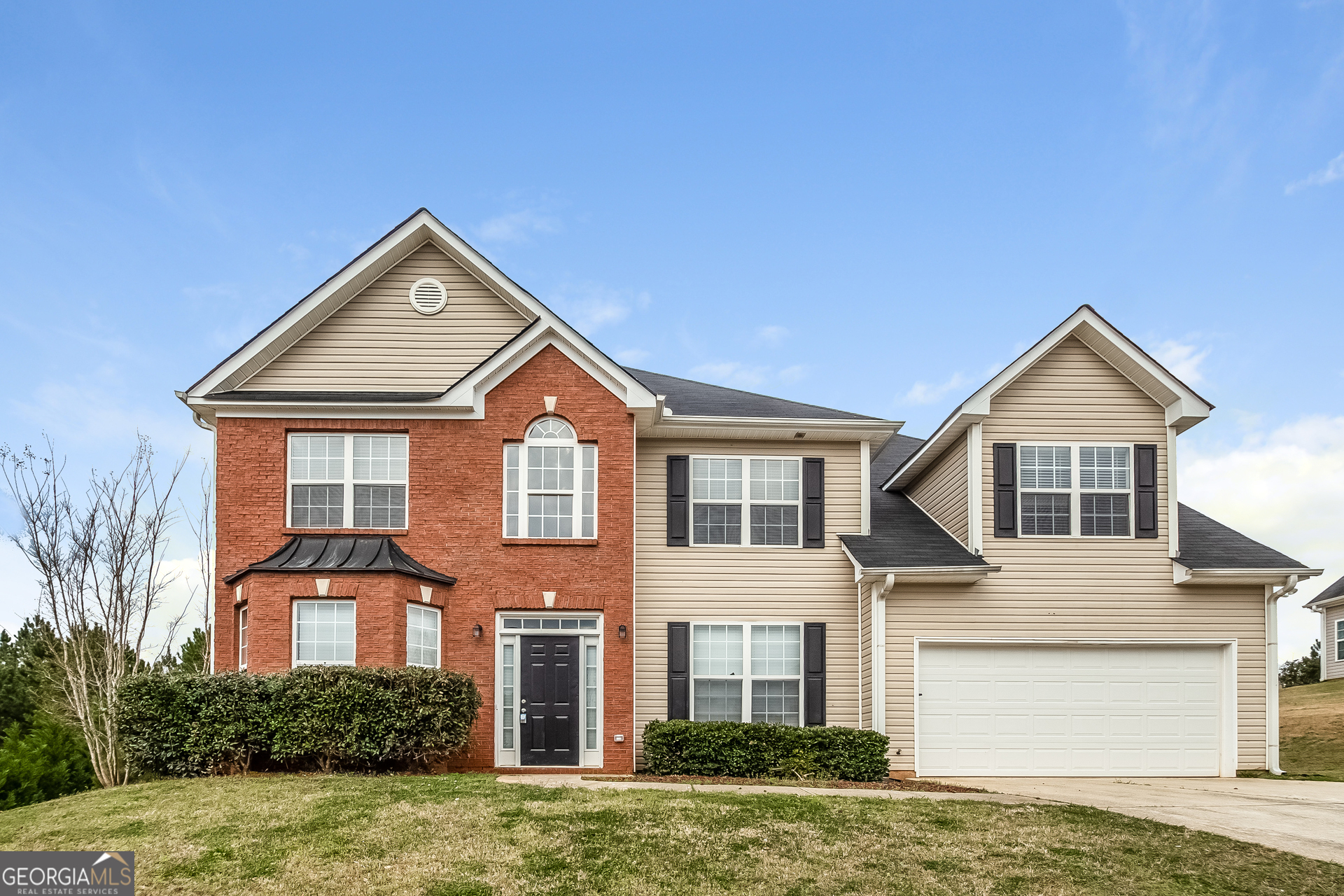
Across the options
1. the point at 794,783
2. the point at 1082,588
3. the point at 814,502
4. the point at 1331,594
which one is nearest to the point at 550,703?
the point at 794,783

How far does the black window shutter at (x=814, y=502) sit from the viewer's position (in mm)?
18656

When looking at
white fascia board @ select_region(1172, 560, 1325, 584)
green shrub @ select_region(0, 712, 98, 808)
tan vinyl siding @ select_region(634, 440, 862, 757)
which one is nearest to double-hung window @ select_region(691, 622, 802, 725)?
tan vinyl siding @ select_region(634, 440, 862, 757)

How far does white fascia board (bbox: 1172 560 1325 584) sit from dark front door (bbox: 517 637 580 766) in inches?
391

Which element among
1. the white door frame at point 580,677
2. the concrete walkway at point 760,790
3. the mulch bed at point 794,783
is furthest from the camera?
the white door frame at point 580,677

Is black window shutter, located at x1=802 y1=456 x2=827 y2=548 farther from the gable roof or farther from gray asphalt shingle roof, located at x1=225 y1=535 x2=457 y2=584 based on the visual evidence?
the gable roof

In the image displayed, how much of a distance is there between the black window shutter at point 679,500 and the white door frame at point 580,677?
2070mm

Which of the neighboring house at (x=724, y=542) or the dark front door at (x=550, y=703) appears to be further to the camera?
the neighboring house at (x=724, y=542)

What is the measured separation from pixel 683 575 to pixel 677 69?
855 centimetres

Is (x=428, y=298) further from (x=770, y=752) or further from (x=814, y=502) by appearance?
(x=770, y=752)

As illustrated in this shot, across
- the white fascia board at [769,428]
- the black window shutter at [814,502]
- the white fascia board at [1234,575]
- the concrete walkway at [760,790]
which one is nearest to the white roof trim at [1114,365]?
the white fascia board at [769,428]

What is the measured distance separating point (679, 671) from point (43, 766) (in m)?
14.0

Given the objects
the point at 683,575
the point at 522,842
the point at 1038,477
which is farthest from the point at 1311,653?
the point at 522,842

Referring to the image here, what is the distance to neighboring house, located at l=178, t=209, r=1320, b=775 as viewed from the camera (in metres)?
17.0

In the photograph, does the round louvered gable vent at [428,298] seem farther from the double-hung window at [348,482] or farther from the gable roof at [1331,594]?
the gable roof at [1331,594]
